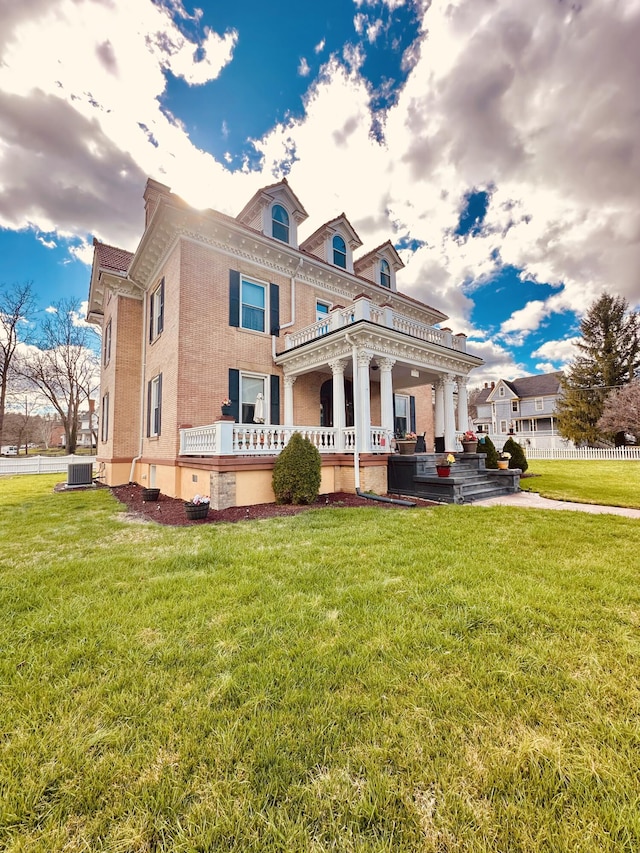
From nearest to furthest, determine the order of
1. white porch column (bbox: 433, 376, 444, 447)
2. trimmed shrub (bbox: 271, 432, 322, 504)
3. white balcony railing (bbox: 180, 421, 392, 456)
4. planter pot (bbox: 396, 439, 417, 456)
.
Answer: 1. white balcony railing (bbox: 180, 421, 392, 456)
2. trimmed shrub (bbox: 271, 432, 322, 504)
3. planter pot (bbox: 396, 439, 417, 456)
4. white porch column (bbox: 433, 376, 444, 447)

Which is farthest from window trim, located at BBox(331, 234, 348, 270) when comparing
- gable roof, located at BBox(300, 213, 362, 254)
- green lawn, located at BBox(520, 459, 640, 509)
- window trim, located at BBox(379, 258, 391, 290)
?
green lawn, located at BBox(520, 459, 640, 509)

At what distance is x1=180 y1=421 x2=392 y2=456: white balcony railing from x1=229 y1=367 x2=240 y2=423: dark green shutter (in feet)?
5.88

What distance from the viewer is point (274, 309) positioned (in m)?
11.6

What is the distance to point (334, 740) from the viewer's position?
64.3 inches

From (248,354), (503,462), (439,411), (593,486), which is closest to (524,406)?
(593,486)

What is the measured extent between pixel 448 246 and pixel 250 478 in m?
14.0

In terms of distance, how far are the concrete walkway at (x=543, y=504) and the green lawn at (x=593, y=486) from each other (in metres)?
0.32

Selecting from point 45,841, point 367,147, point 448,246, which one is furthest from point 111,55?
point 448,246

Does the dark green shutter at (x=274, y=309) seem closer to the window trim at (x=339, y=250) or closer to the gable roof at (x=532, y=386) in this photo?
the window trim at (x=339, y=250)

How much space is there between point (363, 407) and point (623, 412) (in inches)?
894

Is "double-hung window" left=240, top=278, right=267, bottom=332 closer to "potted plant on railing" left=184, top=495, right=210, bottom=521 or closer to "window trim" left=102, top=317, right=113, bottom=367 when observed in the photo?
"potted plant on railing" left=184, top=495, right=210, bottom=521

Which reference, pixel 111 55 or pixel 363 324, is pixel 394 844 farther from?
pixel 111 55

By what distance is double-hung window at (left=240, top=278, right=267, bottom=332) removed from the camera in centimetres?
1101

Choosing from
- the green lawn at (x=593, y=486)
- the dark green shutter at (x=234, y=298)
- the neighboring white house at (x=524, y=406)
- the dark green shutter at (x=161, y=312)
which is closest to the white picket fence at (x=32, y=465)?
the dark green shutter at (x=161, y=312)
